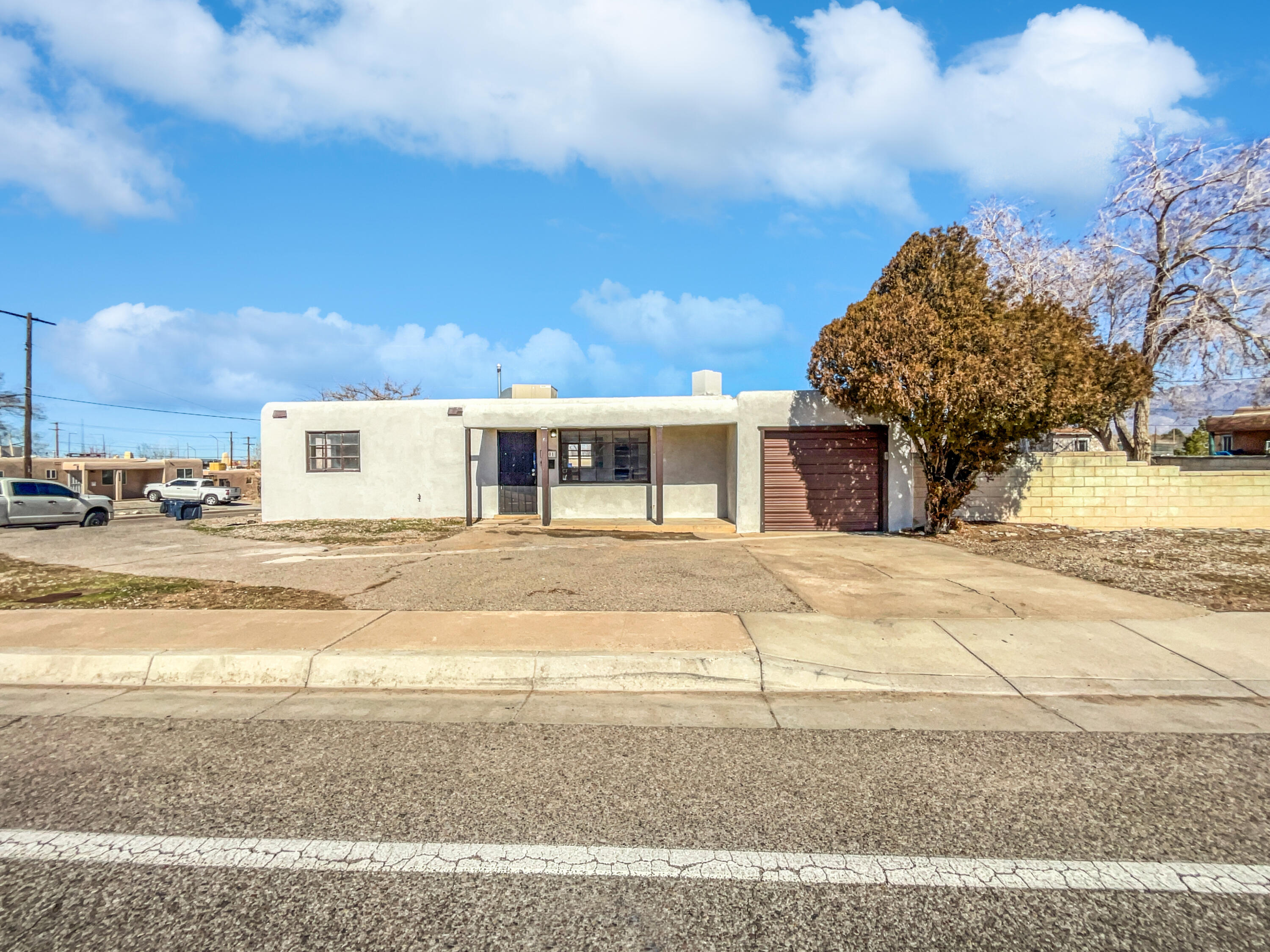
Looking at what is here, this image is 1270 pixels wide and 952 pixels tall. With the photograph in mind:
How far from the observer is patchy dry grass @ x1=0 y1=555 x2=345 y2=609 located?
25.6 feet

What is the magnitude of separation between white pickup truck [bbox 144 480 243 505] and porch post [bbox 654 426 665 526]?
97.2ft

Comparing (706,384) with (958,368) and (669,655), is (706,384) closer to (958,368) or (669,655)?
(958,368)

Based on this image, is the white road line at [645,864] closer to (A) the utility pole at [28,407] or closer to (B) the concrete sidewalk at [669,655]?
(B) the concrete sidewalk at [669,655]

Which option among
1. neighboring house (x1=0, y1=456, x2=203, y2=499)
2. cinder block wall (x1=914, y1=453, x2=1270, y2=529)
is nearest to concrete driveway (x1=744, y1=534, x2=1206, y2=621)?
cinder block wall (x1=914, y1=453, x2=1270, y2=529)

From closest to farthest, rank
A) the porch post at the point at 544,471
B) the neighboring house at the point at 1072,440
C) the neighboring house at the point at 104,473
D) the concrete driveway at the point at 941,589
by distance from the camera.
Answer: the concrete driveway at the point at 941,589, the porch post at the point at 544,471, the neighboring house at the point at 1072,440, the neighboring house at the point at 104,473

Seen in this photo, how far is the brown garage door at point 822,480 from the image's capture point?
15000mm

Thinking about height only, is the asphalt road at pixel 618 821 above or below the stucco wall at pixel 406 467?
below

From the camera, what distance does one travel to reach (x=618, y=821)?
3.24 metres

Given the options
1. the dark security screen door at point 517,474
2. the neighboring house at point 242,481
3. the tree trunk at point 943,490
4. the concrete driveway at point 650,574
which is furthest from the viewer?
the neighboring house at point 242,481

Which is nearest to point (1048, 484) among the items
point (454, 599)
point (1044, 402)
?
point (1044, 402)

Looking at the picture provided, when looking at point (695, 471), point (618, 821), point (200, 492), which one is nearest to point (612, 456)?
point (695, 471)

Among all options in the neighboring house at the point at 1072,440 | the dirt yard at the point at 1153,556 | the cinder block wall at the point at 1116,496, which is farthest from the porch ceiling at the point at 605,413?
the neighboring house at the point at 1072,440

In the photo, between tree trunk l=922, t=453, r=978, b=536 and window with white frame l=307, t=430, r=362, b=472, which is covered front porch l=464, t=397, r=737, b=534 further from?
tree trunk l=922, t=453, r=978, b=536

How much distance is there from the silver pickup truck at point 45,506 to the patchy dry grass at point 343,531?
12.2ft
